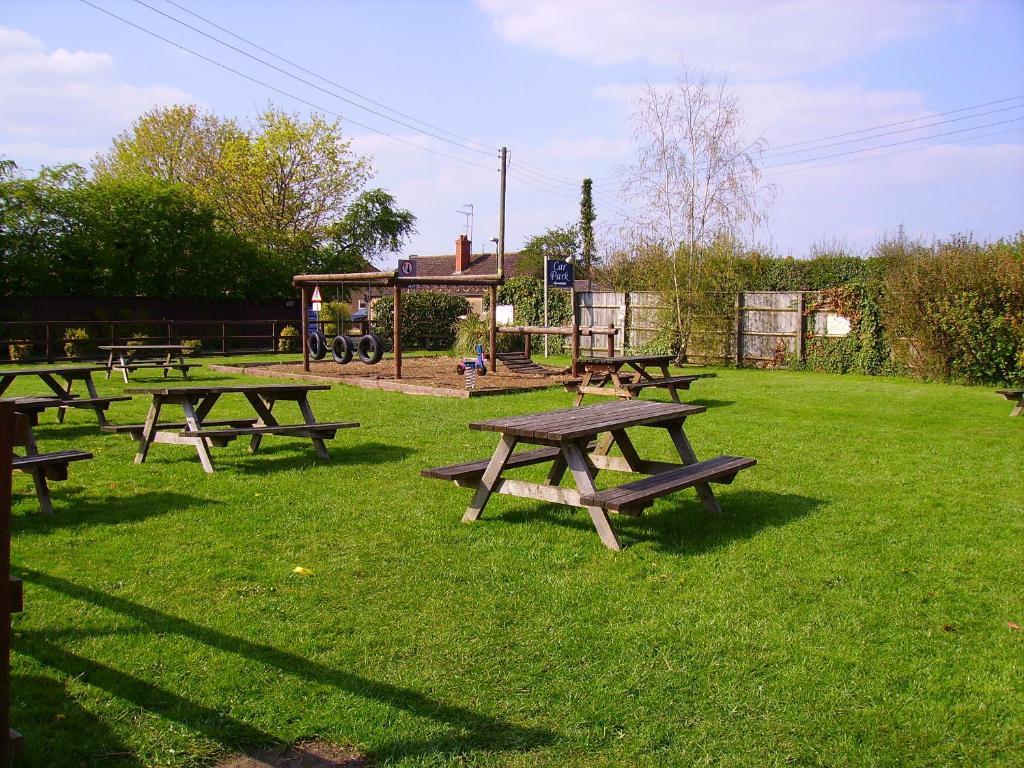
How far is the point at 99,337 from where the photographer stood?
2156 cm

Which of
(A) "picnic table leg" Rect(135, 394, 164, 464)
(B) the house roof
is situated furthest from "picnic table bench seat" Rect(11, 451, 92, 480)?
(B) the house roof

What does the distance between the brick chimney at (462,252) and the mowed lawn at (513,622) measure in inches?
1637

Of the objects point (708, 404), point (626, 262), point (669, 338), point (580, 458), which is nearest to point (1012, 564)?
point (580, 458)

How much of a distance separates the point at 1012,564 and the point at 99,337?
70.7 ft

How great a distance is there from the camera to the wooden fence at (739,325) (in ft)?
63.5

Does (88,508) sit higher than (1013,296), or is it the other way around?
(1013,296)

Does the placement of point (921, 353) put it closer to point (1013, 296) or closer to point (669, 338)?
point (1013, 296)

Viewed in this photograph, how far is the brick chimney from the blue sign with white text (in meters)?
28.8

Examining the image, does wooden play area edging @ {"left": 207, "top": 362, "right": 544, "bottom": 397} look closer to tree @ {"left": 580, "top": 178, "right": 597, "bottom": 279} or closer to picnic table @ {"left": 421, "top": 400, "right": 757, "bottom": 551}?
picnic table @ {"left": 421, "top": 400, "right": 757, "bottom": 551}

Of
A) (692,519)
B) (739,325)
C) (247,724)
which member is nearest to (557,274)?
(739,325)

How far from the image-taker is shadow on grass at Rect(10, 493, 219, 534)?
525cm

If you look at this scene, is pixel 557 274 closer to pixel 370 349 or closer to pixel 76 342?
pixel 370 349

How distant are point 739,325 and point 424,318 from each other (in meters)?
9.51

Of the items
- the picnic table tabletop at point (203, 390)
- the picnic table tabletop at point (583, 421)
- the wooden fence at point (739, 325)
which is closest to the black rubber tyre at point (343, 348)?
the wooden fence at point (739, 325)
